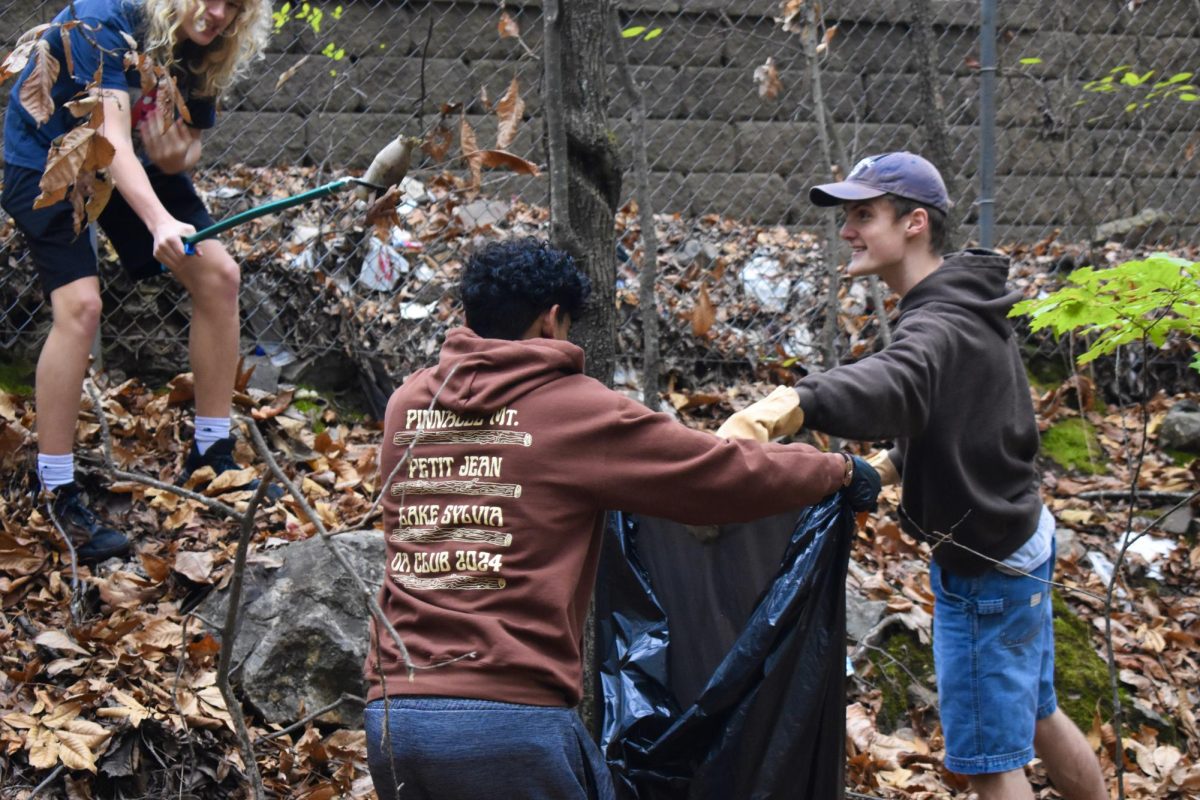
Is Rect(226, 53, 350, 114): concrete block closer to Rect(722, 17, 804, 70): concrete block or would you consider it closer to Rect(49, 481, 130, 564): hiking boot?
Rect(722, 17, 804, 70): concrete block

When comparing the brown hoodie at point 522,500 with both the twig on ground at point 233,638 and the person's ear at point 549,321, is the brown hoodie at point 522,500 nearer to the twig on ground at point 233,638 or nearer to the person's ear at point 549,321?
the person's ear at point 549,321

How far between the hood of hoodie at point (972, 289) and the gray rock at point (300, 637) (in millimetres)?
1662

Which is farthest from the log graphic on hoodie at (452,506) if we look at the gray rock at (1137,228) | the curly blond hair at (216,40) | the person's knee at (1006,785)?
the gray rock at (1137,228)

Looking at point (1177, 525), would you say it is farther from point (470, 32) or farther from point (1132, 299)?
point (470, 32)

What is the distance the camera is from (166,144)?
3871 millimetres

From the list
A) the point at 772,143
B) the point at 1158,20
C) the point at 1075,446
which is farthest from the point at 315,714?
the point at 1158,20

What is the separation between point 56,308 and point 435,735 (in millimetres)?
2219

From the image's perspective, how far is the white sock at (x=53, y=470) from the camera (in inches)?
142

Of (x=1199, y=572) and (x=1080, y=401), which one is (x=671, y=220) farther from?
(x=1199, y=572)

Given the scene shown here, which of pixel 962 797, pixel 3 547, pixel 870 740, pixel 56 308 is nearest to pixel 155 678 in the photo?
pixel 3 547

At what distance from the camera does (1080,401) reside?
564 cm

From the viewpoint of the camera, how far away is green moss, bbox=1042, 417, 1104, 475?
559 centimetres

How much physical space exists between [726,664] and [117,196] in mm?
2602

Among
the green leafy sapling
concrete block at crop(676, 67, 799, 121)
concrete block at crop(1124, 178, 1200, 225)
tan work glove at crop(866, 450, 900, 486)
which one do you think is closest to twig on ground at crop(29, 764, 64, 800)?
tan work glove at crop(866, 450, 900, 486)
